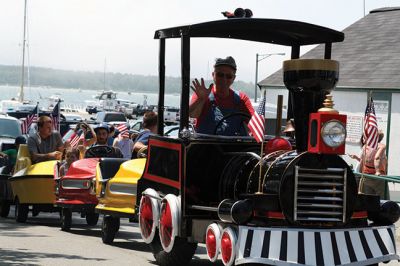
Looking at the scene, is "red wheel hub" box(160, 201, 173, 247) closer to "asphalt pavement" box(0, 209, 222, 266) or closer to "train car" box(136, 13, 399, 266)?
"train car" box(136, 13, 399, 266)

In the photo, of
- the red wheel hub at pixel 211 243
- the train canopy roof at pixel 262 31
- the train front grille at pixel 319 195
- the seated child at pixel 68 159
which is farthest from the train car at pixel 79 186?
the train front grille at pixel 319 195

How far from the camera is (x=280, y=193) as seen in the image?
829 cm

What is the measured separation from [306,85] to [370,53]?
58.4 feet

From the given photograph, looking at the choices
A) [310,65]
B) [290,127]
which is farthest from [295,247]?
[290,127]

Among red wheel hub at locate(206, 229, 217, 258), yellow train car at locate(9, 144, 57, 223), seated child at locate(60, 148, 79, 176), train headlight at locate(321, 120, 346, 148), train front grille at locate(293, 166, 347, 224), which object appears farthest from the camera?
yellow train car at locate(9, 144, 57, 223)

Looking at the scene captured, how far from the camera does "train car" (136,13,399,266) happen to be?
8188 millimetres

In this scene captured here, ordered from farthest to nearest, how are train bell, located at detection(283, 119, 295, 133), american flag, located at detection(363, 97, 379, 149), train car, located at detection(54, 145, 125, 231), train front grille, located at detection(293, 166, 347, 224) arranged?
train car, located at detection(54, 145, 125, 231), american flag, located at detection(363, 97, 379, 149), train bell, located at detection(283, 119, 295, 133), train front grille, located at detection(293, 166, 347, 224)

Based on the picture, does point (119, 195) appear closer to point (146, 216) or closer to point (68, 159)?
point (146, 216)

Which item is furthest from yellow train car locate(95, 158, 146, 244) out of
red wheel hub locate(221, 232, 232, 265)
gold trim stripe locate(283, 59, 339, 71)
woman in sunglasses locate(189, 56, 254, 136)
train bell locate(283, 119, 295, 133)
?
gold trim stripe locate(283, 59, 339, 71)

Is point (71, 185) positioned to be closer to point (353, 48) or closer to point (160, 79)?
point (160, 79)

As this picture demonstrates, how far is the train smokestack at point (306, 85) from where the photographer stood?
27.6 feet

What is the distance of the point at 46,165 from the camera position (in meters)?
15.7

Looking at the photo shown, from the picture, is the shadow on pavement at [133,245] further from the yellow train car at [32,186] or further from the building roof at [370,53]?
the building roof at [370,53]

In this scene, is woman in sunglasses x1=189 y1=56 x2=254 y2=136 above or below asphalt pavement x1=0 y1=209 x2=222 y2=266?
above
